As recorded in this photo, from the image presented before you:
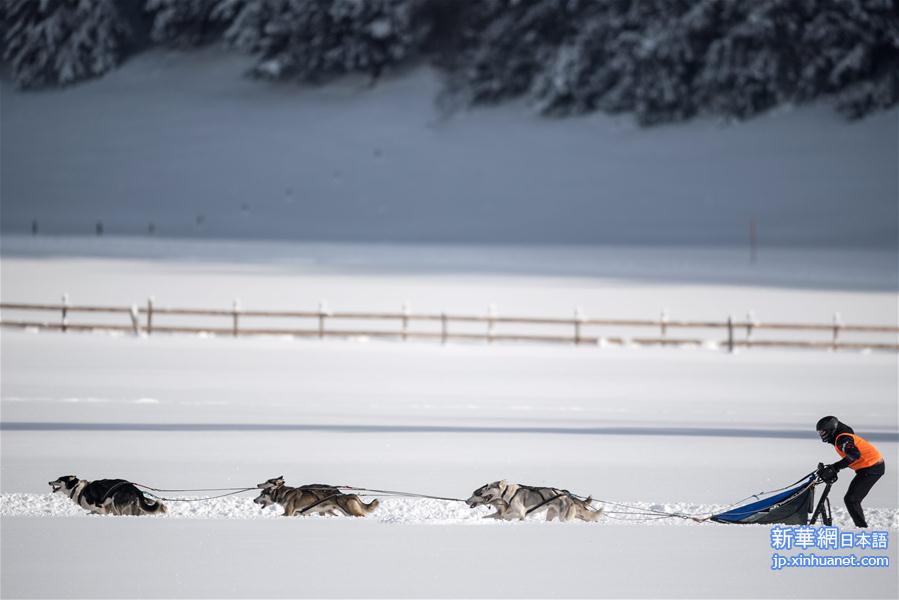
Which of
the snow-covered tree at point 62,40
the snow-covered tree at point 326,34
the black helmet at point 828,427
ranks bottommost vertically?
the black helmet at point 828,427

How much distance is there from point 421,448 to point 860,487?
516cm

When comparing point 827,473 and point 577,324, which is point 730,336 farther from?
point 827,473

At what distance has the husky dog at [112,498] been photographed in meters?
8.91

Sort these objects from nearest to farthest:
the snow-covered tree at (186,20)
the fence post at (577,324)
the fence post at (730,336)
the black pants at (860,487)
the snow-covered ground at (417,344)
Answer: the black pants at (860,487) < the snow-covered ground at (417,344) < the fence post at (730,336) < the fence post at (577,324) < the snow-covered tree at (186,20)

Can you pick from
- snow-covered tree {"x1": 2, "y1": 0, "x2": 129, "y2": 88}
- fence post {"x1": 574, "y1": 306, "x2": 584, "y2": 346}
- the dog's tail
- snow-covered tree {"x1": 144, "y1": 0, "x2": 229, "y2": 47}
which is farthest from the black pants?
snow-covered tree {"x1": 144, "y1": 0, "x2": 229, "y2": 47}

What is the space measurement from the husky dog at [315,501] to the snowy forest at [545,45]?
135ft

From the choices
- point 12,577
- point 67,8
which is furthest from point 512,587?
point 67,8

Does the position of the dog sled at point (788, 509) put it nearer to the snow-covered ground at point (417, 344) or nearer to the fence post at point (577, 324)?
the snow-covered ground at point (417, 344)

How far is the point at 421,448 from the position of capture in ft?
40.4

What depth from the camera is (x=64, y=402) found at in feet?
50.0

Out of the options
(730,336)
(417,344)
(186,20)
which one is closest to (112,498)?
(417,344)

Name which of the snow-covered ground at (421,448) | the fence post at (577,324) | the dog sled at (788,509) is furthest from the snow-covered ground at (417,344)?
the fence post at (577,324)

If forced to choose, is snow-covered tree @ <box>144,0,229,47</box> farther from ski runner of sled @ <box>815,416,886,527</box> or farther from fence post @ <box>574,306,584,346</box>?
ski runner of sled @ <box>815,416,886,527</box>

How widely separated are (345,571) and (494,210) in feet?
134
